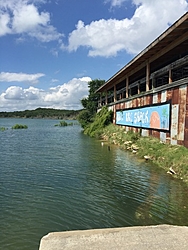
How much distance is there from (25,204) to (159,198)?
4365 mm

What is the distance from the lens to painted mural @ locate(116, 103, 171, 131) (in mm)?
13755

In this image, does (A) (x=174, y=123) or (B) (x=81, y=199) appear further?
(A) (x=174, y=123)

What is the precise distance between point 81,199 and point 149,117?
10.4 meters

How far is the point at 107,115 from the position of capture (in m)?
28.7

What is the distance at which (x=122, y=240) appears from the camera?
3928 millimetres

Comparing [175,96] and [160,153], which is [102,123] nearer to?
[175,96]

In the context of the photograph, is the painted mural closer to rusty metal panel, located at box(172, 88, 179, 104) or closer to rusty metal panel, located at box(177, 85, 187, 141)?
rusty metal panel, located at box(172, 88, 179, 104)

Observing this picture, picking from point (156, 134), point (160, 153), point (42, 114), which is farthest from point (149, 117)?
point (42, 114)

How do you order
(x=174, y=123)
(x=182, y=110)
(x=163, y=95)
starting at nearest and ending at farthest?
(x=182, y=110), (x=174, y=123), (x=163, y=95)

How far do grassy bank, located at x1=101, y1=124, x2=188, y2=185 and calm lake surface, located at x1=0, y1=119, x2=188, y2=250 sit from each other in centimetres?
47

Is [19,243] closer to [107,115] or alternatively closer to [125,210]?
[125,210]

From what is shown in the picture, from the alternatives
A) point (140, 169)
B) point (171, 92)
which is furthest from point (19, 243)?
point (171, 92)

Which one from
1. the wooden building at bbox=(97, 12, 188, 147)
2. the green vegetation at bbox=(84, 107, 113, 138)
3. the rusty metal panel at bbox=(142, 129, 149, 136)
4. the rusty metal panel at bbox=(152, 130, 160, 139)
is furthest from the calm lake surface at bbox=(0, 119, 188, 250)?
the green vegetation at bbox=(84, 107, 113, 138)

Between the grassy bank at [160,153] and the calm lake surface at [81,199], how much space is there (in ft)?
1.56
